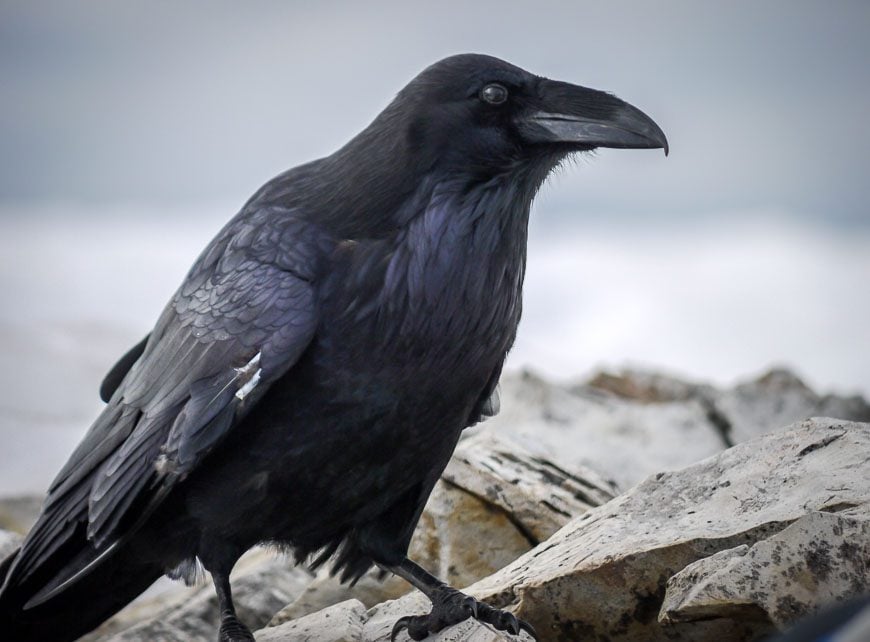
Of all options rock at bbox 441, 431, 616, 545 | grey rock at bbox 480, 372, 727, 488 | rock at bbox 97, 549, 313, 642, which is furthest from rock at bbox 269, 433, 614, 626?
grey rock at bbox 480, 372, 727, 488

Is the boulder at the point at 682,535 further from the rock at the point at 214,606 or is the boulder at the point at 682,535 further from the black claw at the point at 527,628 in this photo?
the rock at the point at 214,606

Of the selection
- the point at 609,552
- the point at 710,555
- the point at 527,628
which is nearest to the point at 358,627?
the point at 527,628

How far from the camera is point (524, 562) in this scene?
12.7 feet

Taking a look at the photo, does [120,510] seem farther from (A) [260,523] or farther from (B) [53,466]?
(B) [53,466]

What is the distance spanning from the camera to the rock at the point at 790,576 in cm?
295

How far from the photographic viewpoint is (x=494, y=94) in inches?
144

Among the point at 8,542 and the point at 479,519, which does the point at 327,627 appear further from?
the point at 8,542

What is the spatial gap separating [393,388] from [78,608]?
1296 millimetres

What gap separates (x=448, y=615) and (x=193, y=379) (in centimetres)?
91

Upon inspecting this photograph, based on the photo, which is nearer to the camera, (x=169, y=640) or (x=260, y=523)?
(x=260, y=523)

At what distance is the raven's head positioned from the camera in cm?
366

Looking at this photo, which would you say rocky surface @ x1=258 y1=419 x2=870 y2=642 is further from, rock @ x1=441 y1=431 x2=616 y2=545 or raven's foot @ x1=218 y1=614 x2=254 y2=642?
rock @ x1=441 y1=431 x2=616 y2=545

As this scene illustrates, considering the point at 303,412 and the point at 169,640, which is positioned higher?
the point at 303,412

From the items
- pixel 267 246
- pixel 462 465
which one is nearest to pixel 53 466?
pixel 462 465
